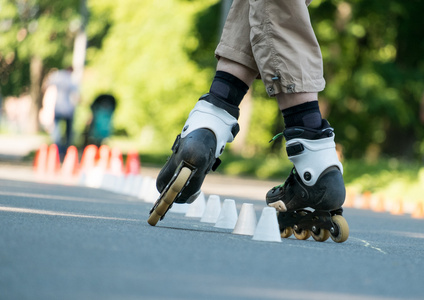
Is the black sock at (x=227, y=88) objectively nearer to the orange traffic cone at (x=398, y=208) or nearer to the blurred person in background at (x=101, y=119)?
the orange traffic cone at (x=398, y=208)

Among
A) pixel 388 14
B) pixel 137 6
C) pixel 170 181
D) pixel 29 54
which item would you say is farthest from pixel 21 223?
pixel 29 54

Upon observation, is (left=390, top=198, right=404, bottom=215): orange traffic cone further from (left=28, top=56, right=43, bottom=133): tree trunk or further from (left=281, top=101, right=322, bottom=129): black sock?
(left=28, top=56, right=43, bottom=133): tree trunk

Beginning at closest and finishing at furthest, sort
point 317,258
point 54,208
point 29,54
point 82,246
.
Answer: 1. point 82,246
2. point 317,258
3. point 54,208
4. point 29,54

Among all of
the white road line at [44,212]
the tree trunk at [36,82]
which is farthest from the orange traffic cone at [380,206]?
the tree trunk at [36,82]

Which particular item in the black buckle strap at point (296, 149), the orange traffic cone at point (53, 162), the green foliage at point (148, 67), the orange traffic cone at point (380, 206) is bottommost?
the orange traffic cone at point (53, 162)

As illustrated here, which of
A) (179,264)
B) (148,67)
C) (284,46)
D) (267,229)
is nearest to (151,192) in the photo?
(284,46)

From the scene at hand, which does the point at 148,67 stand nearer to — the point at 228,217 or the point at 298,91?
the point at 228,217

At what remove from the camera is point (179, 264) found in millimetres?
3771

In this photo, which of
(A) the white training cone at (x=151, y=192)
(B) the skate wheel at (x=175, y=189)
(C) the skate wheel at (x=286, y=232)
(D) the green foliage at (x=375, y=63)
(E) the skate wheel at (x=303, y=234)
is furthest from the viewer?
(D) the green foliage at (x=375, y=63)

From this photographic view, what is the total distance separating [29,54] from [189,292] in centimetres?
4874

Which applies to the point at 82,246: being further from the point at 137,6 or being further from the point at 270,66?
the point at 137,6

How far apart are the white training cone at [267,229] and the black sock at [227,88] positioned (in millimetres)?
828

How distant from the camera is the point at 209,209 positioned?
684 centimetres

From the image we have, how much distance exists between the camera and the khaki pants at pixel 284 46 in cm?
544
